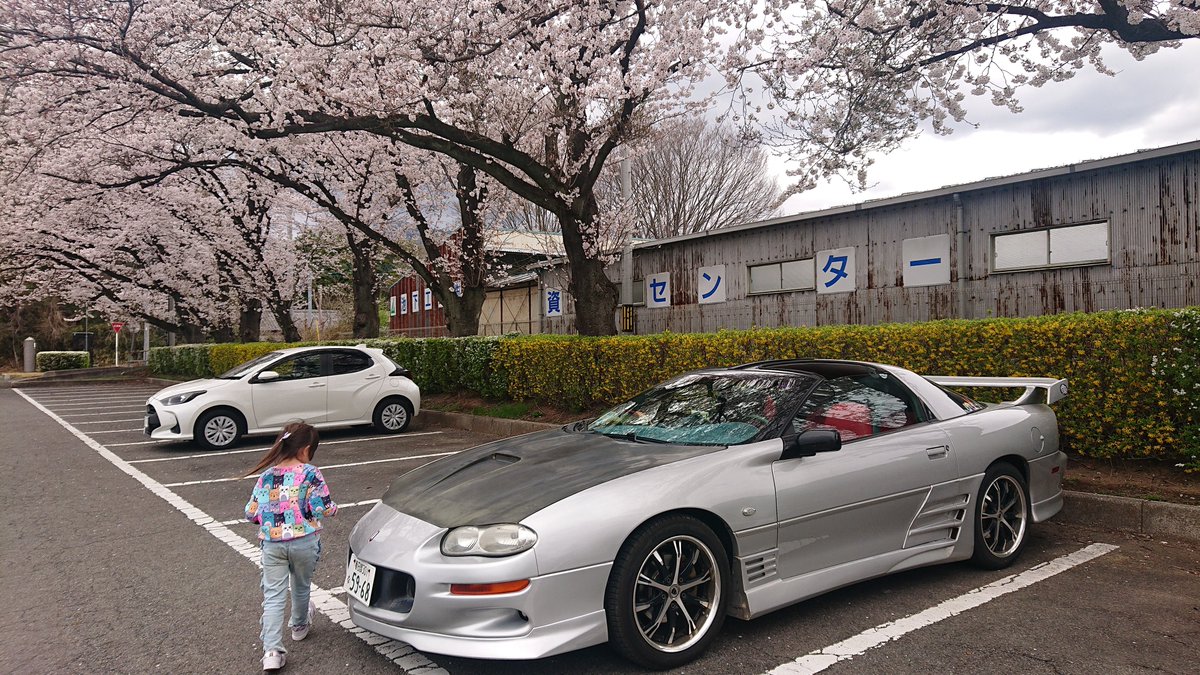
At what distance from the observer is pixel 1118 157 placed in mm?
10867

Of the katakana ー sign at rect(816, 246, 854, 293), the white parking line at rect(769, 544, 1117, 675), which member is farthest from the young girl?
the katakana ー sign at rect(816, 246, 854, 293)

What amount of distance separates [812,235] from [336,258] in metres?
19.3

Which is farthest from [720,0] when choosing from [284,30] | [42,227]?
[42,227]

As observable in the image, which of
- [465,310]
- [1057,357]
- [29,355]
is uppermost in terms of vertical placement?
[465,310]

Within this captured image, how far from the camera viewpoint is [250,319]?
27.0 m

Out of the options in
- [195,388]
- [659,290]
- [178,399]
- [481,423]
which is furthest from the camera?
[659,290]

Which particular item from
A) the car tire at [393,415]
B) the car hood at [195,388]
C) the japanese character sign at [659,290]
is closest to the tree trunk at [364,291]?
the japanese character sign at [659,290]

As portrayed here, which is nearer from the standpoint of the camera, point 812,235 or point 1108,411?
point 1108,411

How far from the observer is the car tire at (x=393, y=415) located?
1168 centimetres

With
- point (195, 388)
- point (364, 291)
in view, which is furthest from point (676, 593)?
point (364, 291)

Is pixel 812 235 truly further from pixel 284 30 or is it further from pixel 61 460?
pixel 61 460

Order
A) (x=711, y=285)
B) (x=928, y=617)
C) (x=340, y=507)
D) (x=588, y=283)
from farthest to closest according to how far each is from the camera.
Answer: (x=711, y=285) → (x=588, y=283) → (x=340, y=507) → (x=928, y=617)

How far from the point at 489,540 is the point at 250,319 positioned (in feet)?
88.5

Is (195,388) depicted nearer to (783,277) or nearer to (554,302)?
(783,277)
